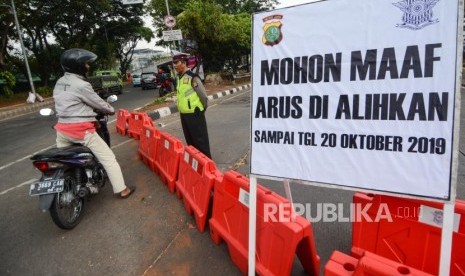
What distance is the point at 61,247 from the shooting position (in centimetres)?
320

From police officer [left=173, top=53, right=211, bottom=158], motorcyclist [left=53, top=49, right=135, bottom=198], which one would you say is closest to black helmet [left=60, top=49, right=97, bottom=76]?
motorcyclist [left=53, top=49, right=135, bottom=198]

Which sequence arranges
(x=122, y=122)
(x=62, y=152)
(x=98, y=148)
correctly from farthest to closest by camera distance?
(x=122, y=122), (x=98, y=148), (x=62, y=152)

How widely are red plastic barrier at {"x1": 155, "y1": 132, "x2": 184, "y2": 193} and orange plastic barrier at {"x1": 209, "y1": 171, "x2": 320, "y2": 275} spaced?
126cm

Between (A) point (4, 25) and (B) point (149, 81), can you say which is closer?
(A) point (4, 25)

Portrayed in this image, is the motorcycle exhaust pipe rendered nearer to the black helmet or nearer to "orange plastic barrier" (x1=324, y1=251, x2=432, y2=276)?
the black helmet

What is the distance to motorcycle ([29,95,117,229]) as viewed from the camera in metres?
3.22

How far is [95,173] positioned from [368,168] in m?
3.19

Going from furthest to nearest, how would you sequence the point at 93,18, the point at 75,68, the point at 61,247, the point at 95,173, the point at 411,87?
the point at 93,18, the point at 95,173, the point at 75,68, the point at 61,247, the point at 411,87

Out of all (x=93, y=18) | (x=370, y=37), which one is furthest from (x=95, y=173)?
(x=93, y=18)

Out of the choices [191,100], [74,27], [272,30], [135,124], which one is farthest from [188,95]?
[74,27]

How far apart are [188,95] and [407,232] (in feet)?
9.69

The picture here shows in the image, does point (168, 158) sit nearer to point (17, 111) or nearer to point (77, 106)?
point (77, 106)

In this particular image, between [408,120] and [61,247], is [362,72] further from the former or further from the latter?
[61,247]

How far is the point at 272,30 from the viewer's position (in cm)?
211
